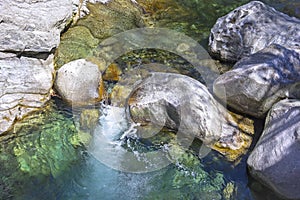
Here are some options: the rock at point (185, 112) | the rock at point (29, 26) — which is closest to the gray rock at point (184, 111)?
the rock at point (185, 112)

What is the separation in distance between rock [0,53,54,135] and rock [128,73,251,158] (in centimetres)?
120

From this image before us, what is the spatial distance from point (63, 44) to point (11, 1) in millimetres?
1046

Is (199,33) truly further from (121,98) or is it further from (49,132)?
(49,132)

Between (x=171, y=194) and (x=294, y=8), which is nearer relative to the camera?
(x=171, y=194)

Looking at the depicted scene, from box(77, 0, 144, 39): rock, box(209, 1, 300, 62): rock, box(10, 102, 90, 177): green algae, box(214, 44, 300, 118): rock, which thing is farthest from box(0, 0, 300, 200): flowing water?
box(77, 0, 144, 39): rock

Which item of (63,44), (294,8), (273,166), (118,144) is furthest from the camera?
(294,8)

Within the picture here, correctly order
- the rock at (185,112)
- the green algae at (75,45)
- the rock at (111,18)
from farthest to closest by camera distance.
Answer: the rock at (111,18)
the green algae at (75,45)
the rock at (185,112)

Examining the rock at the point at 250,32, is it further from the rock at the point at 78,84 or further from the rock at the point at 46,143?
the rock at the point at 46,143

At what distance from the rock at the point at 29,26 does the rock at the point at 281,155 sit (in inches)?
120

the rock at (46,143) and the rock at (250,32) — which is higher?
the rock at (250,32)

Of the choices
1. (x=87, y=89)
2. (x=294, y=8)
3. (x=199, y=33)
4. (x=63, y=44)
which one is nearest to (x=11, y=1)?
(x=63, y=44)

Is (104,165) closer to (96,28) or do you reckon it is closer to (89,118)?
(89,118)

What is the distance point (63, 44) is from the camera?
225 inches

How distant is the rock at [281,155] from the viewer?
377cm
